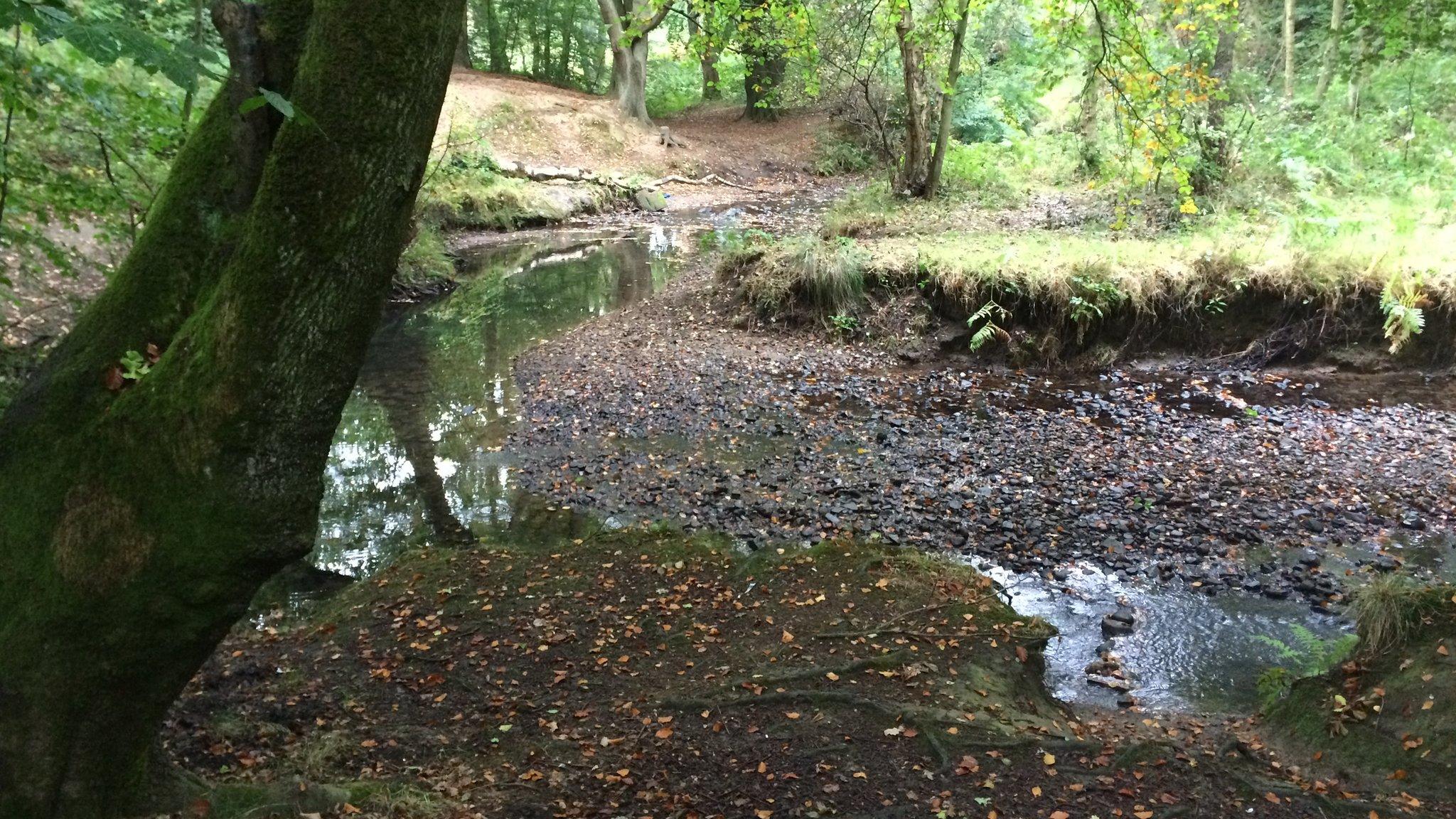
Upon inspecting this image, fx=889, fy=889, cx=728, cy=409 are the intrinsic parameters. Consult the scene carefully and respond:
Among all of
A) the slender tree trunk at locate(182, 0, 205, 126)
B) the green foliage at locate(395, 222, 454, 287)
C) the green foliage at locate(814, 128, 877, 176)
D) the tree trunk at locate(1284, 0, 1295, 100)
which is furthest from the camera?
the green foliage at locate(814, 128, 877, 176)

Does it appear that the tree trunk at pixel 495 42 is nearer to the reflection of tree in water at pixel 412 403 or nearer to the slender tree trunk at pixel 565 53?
the slender tree trunk at pixel 565 53

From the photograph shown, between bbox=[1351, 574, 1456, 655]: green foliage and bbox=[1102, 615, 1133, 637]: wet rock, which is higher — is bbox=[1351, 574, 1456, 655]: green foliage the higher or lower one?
the higher one

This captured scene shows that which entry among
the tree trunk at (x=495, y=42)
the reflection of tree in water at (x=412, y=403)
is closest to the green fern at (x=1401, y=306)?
the reflection of tree in water at (x=412, y=403)

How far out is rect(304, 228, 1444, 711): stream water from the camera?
5.86 meters

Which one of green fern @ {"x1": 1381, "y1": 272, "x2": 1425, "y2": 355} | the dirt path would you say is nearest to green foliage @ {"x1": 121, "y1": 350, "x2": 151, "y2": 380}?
green fern @ {"x1": 1381, "y1": 272, "x2": 1425, "y2": 355}

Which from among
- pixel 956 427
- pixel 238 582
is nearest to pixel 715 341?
pixel 956 427

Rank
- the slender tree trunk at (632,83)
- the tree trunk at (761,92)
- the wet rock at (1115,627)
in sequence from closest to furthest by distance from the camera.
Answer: the wet rock at (1115,627) → the slender tree trunk at (632,83) → the tree trunk at (761,92)

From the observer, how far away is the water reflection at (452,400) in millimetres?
8102

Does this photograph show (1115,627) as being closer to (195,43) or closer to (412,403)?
(195,43)

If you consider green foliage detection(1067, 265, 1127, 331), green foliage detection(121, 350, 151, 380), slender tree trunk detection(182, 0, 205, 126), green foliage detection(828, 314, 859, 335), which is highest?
slender tree trunk detection(182, 0, 205, 126)

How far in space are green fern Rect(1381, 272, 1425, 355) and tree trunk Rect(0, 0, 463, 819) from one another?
38.3ft

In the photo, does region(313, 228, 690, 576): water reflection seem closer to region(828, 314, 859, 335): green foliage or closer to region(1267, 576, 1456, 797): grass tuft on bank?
region(828, 314, 859, 335): green foliage

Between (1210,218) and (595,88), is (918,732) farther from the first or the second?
(595,88)

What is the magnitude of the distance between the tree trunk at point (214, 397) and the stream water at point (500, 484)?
15.3 feet
